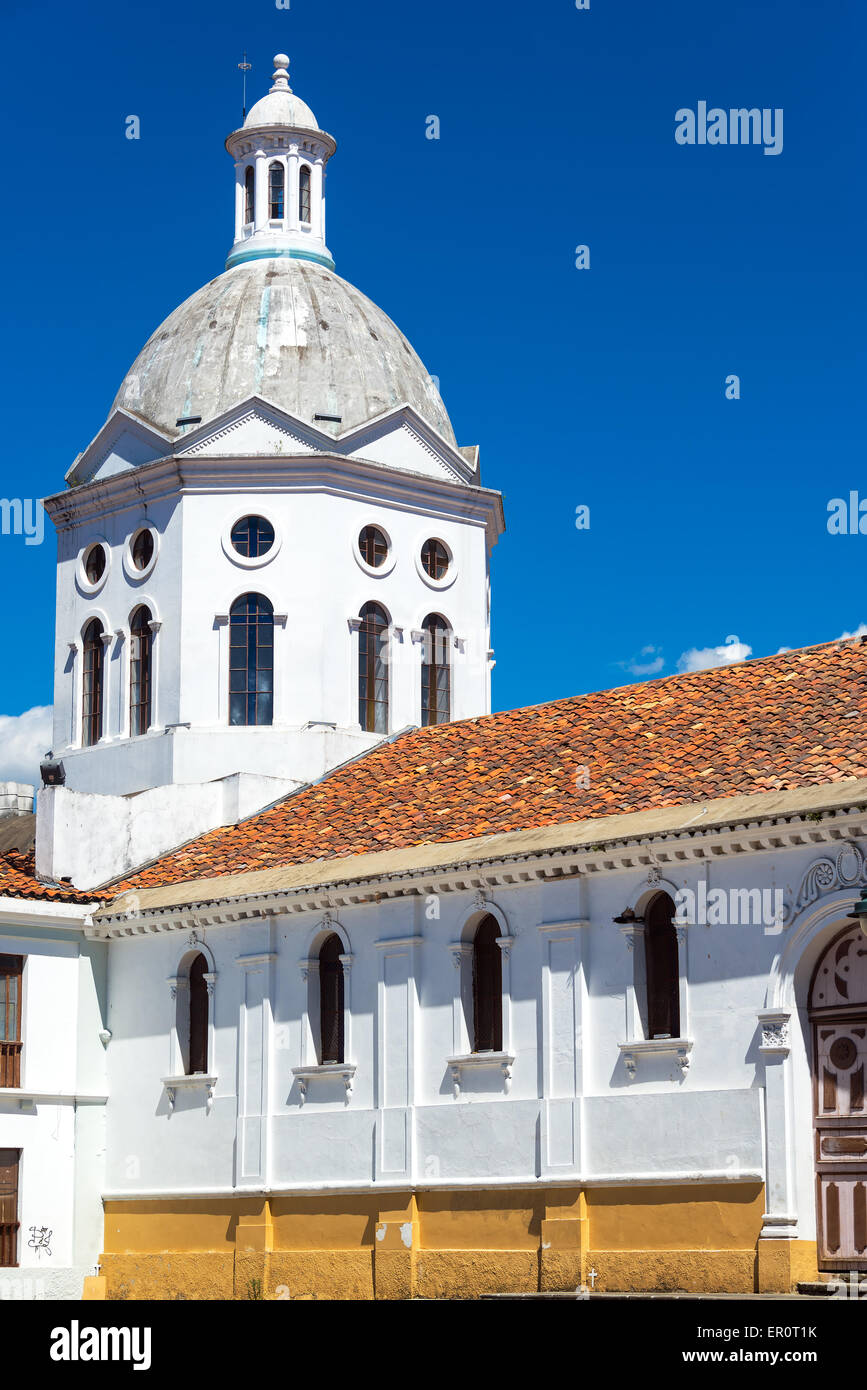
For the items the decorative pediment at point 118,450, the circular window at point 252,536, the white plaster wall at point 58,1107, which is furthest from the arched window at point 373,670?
the white plaster wall at point 58,1107

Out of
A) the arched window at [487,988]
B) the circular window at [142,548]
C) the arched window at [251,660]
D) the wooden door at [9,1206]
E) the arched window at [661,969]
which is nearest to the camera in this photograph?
the arched window at [661,969]

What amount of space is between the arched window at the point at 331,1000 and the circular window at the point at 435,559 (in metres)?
9.26

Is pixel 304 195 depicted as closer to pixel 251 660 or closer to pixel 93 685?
pixel 251 660

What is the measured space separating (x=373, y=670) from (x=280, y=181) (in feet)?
28.9

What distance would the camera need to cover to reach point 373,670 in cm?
3212

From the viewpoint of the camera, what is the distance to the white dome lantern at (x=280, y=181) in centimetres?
3450

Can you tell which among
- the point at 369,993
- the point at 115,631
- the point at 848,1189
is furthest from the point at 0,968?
the point at 848,1189

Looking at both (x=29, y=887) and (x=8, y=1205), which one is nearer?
(x=8, y=1205)

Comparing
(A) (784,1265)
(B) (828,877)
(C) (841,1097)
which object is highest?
(B) (828,877)

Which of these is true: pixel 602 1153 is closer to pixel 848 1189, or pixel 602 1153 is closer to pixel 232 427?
pixel 848 1189

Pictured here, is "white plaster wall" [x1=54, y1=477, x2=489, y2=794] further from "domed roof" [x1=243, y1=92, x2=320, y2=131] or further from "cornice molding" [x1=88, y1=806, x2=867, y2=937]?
"domed roof" [x1=243, y1=92, x2=320, y2=131]

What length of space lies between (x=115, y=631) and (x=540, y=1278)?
1430 cm

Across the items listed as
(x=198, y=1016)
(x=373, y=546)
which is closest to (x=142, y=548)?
(x=373, y=546)

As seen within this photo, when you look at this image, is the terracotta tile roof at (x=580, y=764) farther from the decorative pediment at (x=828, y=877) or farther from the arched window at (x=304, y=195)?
the arched window at (x=304, y=195)
